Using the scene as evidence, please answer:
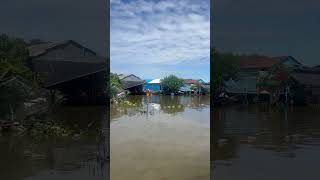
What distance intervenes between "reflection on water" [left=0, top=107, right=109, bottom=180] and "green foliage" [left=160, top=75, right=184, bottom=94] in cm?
258

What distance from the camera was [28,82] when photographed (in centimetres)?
389

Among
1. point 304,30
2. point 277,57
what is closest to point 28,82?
point 277,57

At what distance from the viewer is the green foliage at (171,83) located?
6.45 metres

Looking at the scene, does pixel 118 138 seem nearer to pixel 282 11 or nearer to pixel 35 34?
pixel 35 34

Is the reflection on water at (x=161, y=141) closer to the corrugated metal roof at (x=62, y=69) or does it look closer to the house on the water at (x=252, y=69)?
the house on the water at (x=252, y=69)

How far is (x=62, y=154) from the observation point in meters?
3.80

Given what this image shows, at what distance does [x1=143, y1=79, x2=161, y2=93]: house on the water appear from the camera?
20.9 ft

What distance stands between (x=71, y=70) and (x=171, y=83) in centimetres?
282

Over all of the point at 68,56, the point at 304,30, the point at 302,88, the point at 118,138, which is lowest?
the point at 118,138

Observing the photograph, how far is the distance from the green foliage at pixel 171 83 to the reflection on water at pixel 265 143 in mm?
2260

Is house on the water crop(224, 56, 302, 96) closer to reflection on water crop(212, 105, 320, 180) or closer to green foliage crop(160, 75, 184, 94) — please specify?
reflection on water crop(212, 105, 320, 180)

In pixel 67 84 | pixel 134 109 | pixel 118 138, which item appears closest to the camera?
pixel 67 84

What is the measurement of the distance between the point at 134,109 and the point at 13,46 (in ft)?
7.68

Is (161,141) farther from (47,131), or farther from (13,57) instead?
(13,57)
